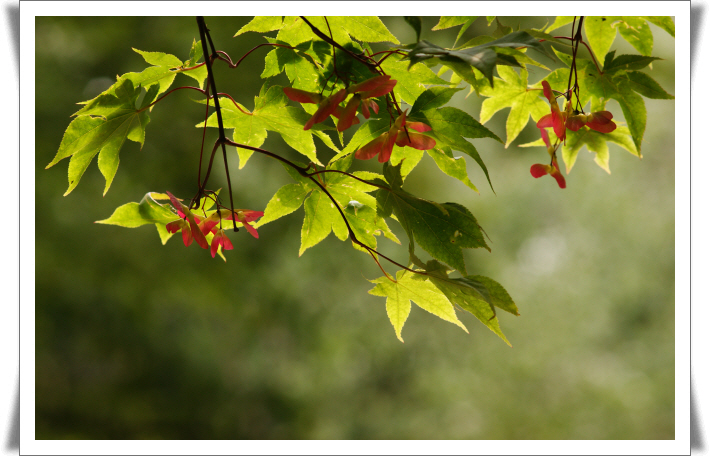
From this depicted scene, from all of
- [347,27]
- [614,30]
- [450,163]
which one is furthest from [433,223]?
[614,30]

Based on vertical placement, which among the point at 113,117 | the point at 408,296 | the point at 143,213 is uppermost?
the point at 113,117

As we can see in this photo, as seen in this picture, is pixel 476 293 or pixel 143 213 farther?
pixel 143 213

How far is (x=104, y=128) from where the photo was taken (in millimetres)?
530

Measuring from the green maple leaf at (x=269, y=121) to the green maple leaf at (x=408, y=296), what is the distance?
0.58 feet

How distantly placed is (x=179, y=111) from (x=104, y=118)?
218cm

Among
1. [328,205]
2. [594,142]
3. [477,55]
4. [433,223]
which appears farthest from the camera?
[594,142]

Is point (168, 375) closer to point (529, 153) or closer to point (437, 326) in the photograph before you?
point (437, 326)

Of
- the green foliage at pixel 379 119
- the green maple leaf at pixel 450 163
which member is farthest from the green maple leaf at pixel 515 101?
the green maple leaf at pixel 450 163

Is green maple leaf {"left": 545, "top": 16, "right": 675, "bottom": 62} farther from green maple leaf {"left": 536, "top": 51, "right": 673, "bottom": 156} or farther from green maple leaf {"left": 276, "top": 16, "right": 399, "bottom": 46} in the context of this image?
green maple leaf {"left": 276, "top": 16, "right": 399, "bottom": 46}

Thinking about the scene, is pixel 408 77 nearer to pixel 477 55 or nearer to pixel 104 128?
pixel 477 55

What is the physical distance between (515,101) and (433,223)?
11.1 inches

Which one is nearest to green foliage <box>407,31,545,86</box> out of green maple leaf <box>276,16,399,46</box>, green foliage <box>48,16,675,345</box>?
green foliage <box>48,16,675,345</box>

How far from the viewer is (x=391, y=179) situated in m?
0.49

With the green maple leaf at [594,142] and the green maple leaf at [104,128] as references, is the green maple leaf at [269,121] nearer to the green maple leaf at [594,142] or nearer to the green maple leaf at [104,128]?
the green maple leaf at [104,128]
